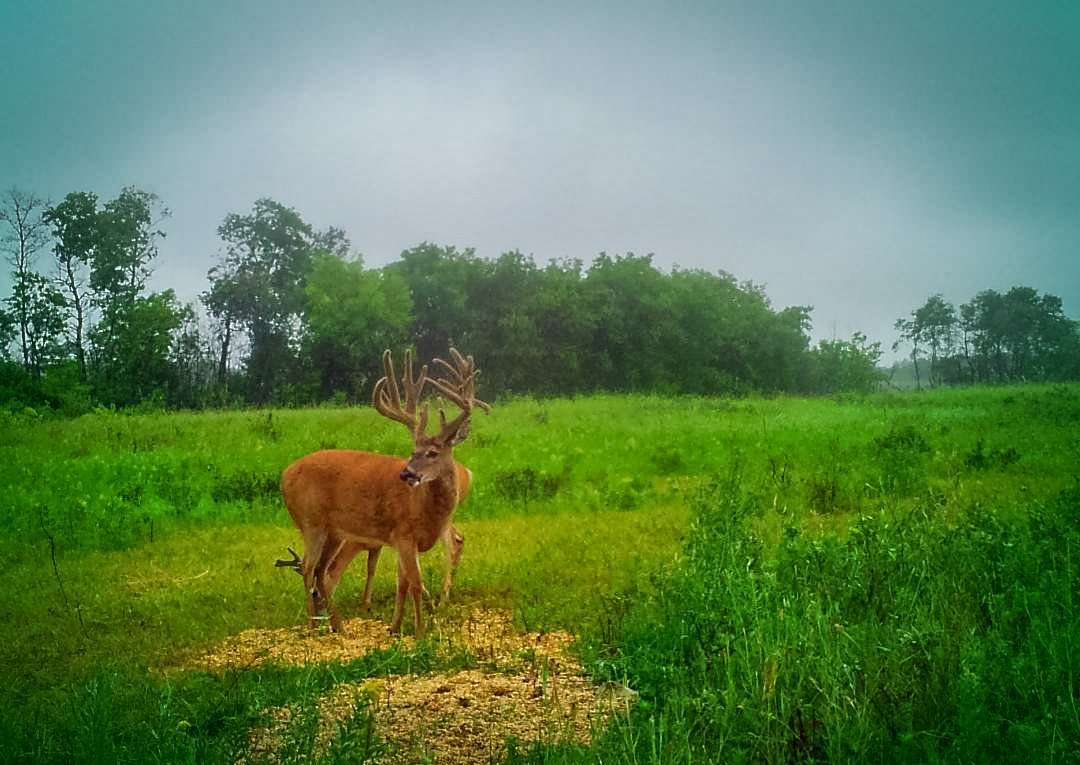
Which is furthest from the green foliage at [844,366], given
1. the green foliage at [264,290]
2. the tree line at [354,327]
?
the green foliage at [264,290]

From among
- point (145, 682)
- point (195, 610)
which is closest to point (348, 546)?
point (195, 610)

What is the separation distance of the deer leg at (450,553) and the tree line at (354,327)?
16.7m

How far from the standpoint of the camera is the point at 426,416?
7.80 m

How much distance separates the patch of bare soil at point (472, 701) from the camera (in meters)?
4.27

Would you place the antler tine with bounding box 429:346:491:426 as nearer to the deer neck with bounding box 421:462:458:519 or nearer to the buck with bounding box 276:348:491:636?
the buck with bounding box 276:348:491:636

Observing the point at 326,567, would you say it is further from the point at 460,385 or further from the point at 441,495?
the point at 460,385

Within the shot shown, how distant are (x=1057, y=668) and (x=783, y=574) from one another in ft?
7.21

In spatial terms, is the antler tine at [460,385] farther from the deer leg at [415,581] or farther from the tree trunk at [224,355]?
the tree trunk at [224,355]

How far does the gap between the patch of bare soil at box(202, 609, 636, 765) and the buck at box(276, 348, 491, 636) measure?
41.4 inches

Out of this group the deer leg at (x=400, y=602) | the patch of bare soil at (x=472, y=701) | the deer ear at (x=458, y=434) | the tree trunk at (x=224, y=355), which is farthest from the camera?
the tree trunk at (x=224, y=355)

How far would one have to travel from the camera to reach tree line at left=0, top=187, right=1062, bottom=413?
86.9ft

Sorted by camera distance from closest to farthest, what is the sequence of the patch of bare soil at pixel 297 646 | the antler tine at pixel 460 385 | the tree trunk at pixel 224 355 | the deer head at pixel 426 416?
the patch of bare soil at pixel 297 646, the deer head at pixel 426 416, the antler tine at pixel 460 385, the tree trunk at pixel 224 355

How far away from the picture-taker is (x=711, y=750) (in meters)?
3.96

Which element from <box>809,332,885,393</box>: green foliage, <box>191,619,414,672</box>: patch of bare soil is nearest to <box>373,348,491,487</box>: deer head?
<box>191,619,414,672</box>: patch of bare soil
